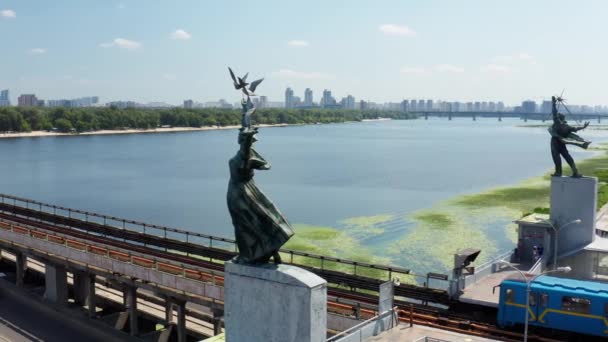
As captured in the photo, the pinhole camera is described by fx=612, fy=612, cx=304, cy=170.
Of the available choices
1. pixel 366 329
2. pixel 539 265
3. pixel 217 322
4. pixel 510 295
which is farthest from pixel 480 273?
pixel 217 322

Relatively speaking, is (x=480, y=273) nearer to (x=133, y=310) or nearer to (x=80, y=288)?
(x=133, y=310)

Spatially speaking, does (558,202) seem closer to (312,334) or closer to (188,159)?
(312,334)

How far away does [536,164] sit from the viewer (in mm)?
135375

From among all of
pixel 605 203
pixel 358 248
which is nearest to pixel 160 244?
pixel 358 248

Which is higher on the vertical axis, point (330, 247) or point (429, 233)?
point (429, 233)

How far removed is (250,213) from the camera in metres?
18.6

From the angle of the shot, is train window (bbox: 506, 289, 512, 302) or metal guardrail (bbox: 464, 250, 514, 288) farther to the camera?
metal guardrail (bbox: 464, 250, 514, 288)

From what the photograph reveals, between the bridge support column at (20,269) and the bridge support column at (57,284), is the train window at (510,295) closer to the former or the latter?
the bridge support column at (57,284)

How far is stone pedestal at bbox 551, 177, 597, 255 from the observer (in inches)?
1248

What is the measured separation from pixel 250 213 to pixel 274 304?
9.19 feet

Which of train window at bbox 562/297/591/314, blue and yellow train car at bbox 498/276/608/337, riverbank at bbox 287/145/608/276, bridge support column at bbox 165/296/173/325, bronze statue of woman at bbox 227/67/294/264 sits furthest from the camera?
riverbank at bbox 287/145/608/276

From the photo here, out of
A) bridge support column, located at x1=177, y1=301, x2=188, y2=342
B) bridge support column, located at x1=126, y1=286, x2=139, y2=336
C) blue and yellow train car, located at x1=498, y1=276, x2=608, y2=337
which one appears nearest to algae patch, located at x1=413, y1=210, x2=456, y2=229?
bridge support column, located at x1=177, y1=301, x2=188, y2=342

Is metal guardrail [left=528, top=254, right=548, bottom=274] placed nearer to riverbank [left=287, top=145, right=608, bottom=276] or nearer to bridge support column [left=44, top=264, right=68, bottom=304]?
riverbank [left=287, top=145, right=608, bottom=276]

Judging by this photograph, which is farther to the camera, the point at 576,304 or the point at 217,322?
the point at 217,322
